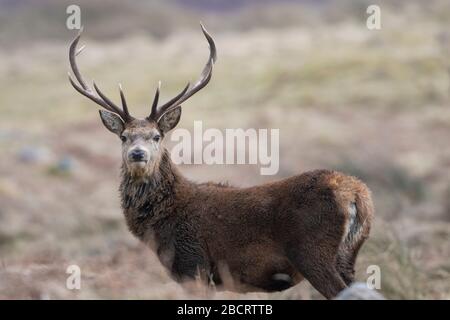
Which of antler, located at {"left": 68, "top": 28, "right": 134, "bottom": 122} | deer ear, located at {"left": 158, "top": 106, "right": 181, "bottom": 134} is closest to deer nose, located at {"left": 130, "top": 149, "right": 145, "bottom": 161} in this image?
antler, located at {"left": 68, "top": 28, "right": 134, "bottom": 122}

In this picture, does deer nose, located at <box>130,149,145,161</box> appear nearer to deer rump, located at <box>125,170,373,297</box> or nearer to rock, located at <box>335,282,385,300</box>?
deer rump, located at <box>125,170,373,297</box>

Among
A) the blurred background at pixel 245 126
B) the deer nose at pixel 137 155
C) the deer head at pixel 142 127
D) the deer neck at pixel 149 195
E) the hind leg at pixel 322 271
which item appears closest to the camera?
the hind leg at pixel 322 271

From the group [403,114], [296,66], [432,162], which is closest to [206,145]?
[432,162]

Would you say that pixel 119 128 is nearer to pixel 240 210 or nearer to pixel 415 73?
pixel 240 210

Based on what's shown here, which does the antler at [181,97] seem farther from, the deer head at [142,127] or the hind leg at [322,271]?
the hind leg at [322,271]

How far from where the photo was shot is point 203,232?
893 cm

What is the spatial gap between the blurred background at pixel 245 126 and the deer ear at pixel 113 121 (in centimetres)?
166

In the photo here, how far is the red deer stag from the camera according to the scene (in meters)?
8.20

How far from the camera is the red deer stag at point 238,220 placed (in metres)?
8.20

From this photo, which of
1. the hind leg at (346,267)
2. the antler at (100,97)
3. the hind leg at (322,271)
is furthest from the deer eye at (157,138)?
the hind leg at (346,267)

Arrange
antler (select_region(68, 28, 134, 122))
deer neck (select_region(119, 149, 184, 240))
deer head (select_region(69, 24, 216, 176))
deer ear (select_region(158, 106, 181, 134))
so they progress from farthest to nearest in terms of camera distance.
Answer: deer ear (select_region(158, 106, 181, 134)), antler (select_region(68, 28, 134, 122)), deer neck (select_region(119, 149, 184, 240)), deer head (select_region(69, 24, 216, 176))

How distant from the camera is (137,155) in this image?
9.23 metres

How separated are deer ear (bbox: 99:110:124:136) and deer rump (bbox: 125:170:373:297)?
3.78 feet

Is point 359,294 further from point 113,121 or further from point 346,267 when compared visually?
point 113,121
